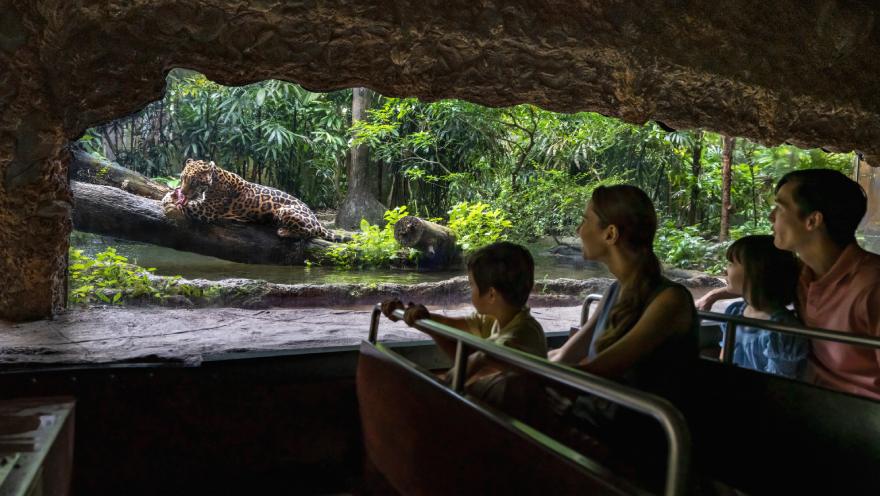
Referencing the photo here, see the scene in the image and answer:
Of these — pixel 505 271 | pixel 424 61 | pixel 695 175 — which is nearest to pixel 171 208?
pixel 424 61

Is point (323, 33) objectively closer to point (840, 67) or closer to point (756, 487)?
point (756, 487)

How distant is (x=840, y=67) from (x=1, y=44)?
3.78 m

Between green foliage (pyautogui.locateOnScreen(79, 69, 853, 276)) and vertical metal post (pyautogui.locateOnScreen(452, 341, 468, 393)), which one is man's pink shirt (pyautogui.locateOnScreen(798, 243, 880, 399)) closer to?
vertical metal post (pyautogui.locateOnScreen(452, 341, 468, 393))

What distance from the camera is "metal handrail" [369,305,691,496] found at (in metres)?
0.73

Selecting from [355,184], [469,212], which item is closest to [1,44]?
[355,184]

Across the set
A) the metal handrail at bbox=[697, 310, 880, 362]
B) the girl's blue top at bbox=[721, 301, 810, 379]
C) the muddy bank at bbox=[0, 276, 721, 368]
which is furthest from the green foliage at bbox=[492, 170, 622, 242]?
the metal handrail at bbox=[697, 310, 880, 362]

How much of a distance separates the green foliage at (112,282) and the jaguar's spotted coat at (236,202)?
2.70 ft

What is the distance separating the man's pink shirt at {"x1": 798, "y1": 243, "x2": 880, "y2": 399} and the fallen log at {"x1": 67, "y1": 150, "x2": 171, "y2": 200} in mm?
4284

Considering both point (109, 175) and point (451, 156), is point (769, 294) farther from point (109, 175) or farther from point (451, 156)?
point (451, 156)

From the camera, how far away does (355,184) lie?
564 cm

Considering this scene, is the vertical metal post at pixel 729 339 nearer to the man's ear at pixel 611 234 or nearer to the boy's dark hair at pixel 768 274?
the boy's dark hair at pixel 768 274

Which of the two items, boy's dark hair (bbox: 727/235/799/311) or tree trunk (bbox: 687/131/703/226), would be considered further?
tree trunk (bbox: 687/131/703/226)

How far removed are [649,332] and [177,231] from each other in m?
3.96

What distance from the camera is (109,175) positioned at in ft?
14.2
